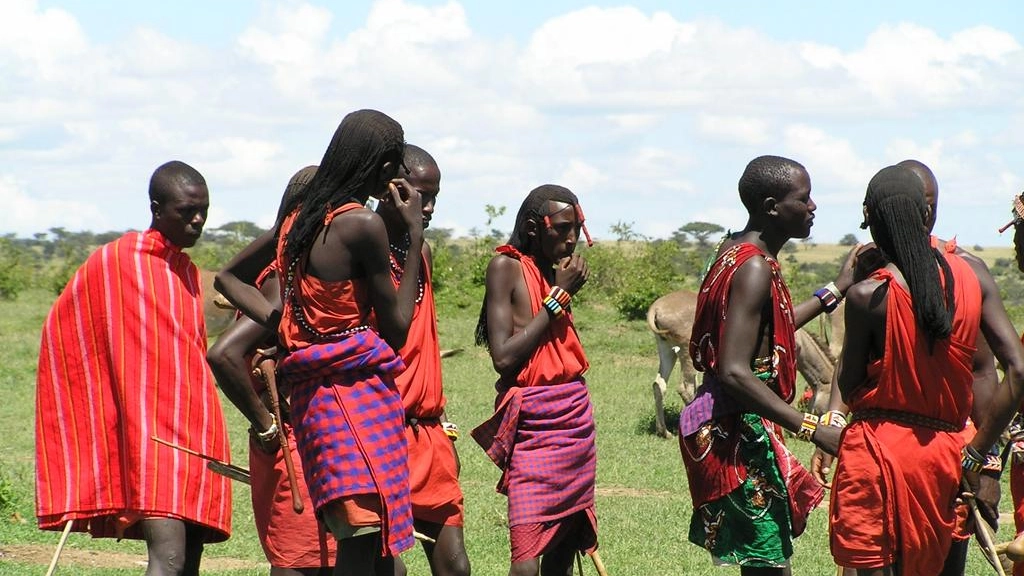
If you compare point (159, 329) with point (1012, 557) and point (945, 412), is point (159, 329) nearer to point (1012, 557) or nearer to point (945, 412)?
point (945, 412)

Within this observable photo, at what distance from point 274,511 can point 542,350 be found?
1.21 metres

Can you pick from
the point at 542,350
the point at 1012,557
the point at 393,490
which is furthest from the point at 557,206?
the point at 1012,557

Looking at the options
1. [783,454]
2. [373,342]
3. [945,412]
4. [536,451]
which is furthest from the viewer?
[536,451]

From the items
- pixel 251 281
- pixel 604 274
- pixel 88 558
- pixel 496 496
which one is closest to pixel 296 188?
pixel 251 281

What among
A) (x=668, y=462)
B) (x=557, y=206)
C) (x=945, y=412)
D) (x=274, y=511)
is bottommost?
(x=668, y=462)

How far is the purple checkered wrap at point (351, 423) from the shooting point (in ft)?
13.0

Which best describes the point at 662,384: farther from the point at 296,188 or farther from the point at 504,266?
the point at 296,188

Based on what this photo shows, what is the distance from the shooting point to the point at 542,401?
529cm

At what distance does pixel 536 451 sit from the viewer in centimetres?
530

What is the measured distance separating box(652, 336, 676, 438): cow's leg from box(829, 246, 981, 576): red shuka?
24.9 feet

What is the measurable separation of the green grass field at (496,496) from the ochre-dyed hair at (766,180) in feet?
9.74

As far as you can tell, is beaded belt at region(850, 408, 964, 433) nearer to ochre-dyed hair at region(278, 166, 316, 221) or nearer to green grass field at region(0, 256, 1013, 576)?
ochre-dyed hair at region(278, 166, 316, 221)

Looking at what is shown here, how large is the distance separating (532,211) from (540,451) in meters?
0.95

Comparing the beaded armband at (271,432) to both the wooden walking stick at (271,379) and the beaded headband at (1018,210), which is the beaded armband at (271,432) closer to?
the wooden walking stick at (271,379)
